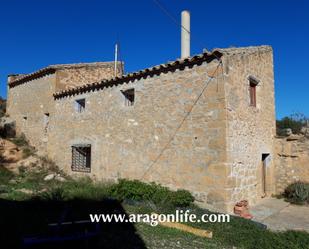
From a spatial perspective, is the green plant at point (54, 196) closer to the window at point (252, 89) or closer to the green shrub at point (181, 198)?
the green shrub at point (181, 198)

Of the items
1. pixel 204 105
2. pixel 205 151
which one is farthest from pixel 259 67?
pixel 205 151

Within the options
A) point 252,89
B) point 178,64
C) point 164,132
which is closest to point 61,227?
point 164,132

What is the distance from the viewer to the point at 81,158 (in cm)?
1364

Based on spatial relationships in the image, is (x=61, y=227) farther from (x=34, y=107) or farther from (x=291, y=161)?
(x=34, y=107)

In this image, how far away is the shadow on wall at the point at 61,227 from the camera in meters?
5.21

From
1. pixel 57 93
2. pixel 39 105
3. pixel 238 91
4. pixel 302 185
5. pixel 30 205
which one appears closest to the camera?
pixel 30 205

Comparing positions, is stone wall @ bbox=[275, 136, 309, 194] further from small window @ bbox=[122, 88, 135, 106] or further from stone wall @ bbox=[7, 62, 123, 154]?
stone wall @ bbox=[7, 62, 123, 154]

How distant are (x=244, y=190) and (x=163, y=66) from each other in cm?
464

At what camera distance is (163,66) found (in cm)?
1003

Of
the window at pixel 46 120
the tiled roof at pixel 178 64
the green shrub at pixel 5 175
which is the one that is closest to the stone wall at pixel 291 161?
the tiled roof at pixel 178 64

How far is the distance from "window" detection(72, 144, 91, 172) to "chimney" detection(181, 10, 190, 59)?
18.2 feet

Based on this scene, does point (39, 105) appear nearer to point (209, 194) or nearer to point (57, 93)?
point (57, 93)

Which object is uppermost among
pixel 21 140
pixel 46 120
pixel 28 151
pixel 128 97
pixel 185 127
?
pixel 128 97

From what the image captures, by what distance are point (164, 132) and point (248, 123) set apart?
8.99 feet
